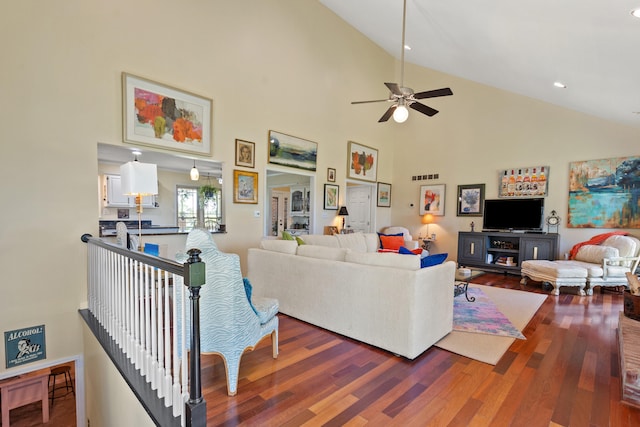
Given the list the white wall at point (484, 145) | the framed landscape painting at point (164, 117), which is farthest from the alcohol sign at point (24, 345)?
the white wall at point (484, 145)

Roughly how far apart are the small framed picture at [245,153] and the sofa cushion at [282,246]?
1771mm

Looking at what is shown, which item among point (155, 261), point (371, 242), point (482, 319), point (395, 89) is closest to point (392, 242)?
point (371, 242)

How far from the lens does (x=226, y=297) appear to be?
6.89 feet

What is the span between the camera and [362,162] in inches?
294

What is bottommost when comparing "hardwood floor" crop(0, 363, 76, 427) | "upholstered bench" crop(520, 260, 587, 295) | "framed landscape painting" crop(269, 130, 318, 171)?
"hardwood floor" crop(0, 363, 76, 427)

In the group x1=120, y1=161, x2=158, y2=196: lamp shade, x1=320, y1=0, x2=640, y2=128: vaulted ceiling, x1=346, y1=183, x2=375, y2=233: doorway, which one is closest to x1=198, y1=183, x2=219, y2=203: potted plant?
x1=120, y1=161, x2=158, y2=196: lamp shade

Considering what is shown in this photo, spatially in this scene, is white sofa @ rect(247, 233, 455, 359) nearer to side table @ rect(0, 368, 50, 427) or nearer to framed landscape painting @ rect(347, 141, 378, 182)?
side table @ rect(0, 368, 50, 427)

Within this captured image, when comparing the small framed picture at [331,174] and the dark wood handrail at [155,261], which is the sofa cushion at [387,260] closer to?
the dark wood handrail at [155,261]

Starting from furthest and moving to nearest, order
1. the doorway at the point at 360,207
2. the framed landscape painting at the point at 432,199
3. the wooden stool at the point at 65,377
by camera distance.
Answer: the doorway at the point at 360,207
the framed landscape painting at the point at 432,199
the wooden stool at the point at 65,377

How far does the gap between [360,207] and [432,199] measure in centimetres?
188

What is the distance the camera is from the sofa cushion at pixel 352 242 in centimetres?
514

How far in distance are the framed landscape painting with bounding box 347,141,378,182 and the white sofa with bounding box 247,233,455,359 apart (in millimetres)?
3945

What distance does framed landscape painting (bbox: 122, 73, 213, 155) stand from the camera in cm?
378

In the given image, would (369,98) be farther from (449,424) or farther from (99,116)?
(449,424)
